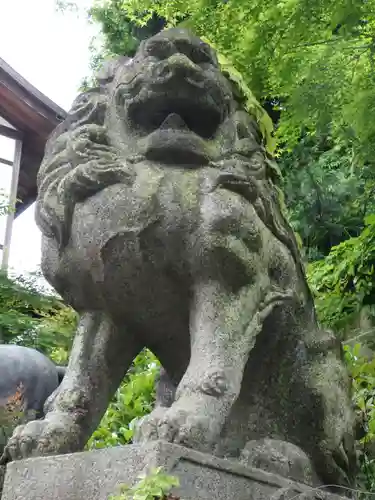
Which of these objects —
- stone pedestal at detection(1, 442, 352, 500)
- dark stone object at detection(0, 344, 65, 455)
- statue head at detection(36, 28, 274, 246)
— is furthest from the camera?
dark stone object at detection(0, 344, 65, 455)

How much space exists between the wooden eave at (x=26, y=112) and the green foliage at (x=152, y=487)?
919 centimetres

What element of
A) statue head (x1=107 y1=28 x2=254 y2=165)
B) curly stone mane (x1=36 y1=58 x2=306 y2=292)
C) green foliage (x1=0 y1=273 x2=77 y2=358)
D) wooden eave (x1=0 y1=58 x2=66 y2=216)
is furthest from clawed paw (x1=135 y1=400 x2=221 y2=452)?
wooden eave (x1=0 y1=58 x2=66 y2=216)

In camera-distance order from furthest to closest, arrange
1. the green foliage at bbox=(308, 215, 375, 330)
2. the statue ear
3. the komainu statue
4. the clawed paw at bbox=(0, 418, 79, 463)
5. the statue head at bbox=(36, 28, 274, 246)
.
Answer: the green foliage at bbox=(308, 215, 375, 330)
the statue ear
the statue head at bbox=(36, 28, 274, 246)
the komainu statue
the clawed paw at bbox=(0, 418, 79, 463)

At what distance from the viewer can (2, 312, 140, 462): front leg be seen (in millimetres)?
1904

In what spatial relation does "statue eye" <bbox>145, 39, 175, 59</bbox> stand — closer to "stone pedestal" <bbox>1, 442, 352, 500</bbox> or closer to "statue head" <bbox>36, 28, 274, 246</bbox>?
"statue head" <bbox>36, 28, 274, 246</bbox>

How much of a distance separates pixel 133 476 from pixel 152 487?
238mm

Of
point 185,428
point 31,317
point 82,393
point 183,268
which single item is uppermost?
point 31,317

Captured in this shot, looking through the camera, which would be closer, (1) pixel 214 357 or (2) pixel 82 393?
(1) pixel 214 357

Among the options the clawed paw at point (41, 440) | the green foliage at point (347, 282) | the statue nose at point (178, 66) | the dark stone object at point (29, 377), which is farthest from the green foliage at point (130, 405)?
the statue nose at point (178, 66)

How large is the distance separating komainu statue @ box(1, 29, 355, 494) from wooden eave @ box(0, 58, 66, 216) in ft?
27.2

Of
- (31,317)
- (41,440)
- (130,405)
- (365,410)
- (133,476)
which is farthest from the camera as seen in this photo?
(31,317)

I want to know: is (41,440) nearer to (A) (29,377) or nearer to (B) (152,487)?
(B) (152,487)

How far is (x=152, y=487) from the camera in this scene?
144 centimetres

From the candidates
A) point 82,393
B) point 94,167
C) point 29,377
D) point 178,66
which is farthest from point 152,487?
point 29,377
